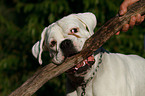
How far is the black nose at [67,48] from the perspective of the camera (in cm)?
302

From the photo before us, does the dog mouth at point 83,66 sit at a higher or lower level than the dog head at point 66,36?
lower

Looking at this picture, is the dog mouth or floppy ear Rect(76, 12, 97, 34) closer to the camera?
the dog mouth

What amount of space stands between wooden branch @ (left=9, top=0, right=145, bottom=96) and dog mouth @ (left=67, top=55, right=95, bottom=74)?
0.12 m

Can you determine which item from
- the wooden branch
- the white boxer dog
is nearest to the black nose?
the white boxer dog

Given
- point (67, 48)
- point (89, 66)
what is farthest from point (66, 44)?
point (89, 66)

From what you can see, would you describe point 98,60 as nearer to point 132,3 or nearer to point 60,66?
point 60,66

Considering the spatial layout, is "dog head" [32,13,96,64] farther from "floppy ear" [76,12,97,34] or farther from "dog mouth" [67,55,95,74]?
"dog mouth" [67,55,95,74]

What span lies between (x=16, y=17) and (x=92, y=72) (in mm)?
5746

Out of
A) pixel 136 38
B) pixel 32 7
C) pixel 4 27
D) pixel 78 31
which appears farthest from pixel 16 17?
pixel 78 31

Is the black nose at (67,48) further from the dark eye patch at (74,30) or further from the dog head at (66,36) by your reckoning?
the dark eye patch at (74,30)

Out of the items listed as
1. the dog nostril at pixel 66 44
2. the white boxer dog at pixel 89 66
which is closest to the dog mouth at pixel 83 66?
the white boxer dog at pixel 89 66

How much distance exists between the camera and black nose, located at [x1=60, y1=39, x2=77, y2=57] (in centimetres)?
302

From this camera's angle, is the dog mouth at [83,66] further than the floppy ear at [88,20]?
No

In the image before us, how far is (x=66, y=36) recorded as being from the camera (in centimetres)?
317
